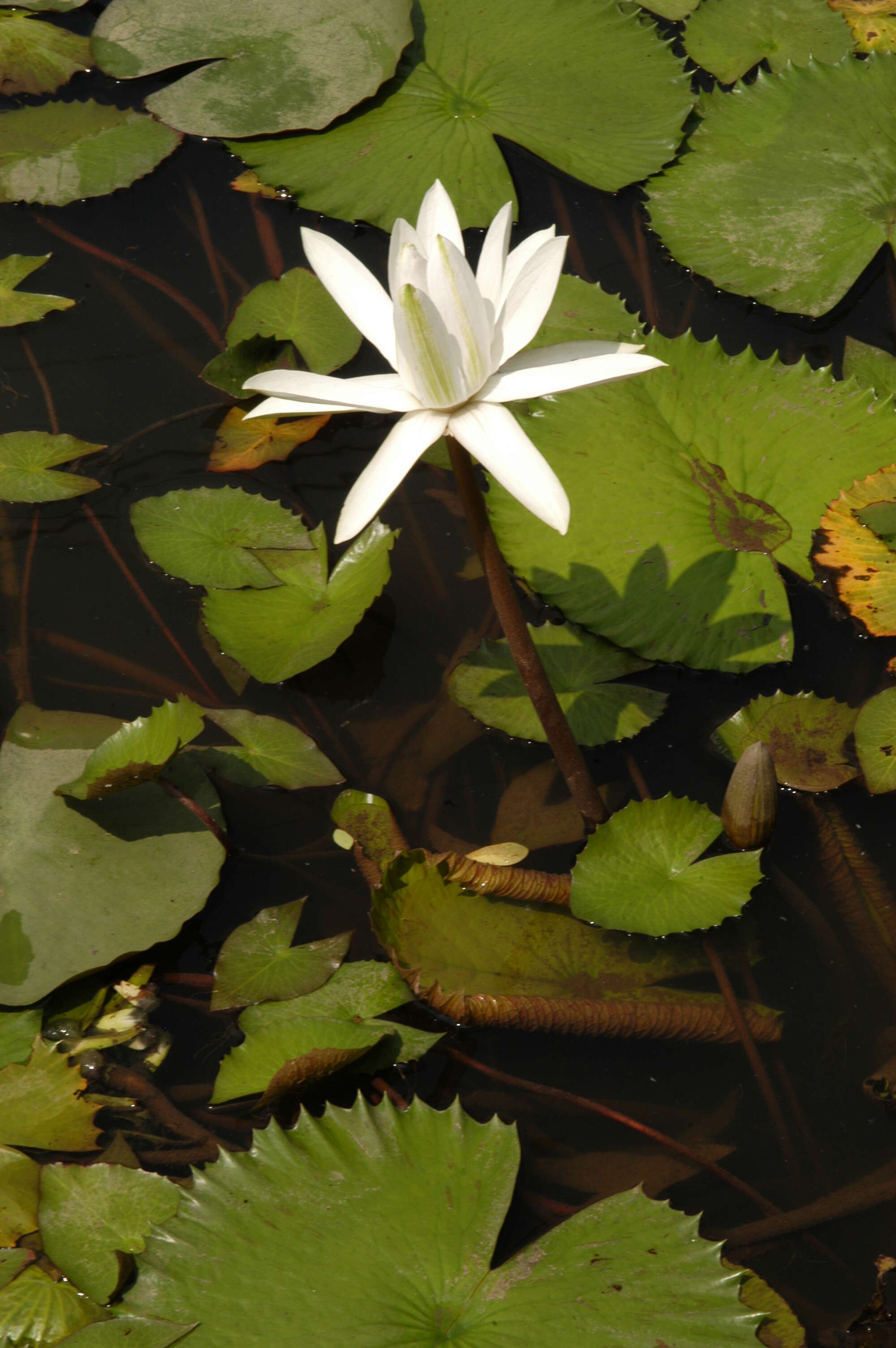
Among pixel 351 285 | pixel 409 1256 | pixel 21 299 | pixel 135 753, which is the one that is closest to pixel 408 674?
pixel 135 753

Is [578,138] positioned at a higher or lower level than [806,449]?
higher

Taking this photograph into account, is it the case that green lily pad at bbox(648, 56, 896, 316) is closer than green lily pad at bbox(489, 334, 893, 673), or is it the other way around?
green lily pad at bbox(489, 334, 893, 673)

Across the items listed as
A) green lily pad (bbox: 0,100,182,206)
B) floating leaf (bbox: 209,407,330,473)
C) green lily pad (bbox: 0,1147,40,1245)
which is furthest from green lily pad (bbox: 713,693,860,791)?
green lily pad (bbox: 0,100,182,206)

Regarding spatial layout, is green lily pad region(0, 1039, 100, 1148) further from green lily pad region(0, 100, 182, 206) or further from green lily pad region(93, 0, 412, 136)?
green lily pad region(93, 0, 412, 136)

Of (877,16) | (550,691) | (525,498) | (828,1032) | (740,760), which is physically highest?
(877,16)

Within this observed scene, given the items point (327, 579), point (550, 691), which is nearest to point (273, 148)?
point (327, 579)

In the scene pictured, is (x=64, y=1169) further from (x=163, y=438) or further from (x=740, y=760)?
(x=163, y=438)

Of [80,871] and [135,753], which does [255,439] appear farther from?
[80,871]
